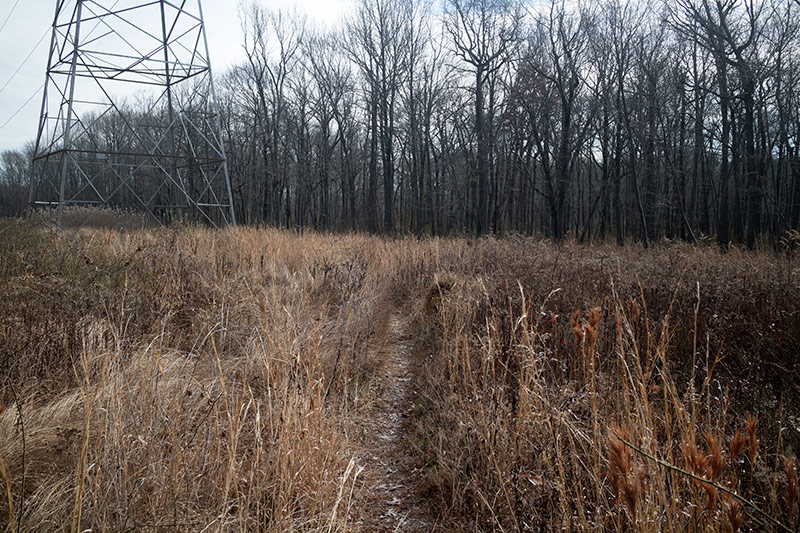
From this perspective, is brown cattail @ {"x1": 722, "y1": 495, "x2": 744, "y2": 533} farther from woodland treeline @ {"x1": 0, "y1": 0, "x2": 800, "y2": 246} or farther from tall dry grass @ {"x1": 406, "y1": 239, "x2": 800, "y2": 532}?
woodland treeline @ {"x1": 0, "y1": 0, "x2": 800, "y2": 246}

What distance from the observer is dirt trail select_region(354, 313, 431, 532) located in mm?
2234

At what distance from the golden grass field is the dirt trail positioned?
0.03 metres

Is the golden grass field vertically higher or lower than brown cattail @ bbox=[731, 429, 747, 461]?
lower

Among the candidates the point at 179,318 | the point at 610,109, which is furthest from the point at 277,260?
the point at 610,109

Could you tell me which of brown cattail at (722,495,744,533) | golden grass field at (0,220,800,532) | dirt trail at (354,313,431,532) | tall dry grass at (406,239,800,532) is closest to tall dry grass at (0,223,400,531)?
golden grass field at (0,220,800,532)

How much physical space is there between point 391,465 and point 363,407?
1.36 ft

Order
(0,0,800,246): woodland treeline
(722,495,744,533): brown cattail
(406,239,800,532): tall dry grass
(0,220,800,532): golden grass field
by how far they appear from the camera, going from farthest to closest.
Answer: (0,0,800,246): woodland treeline, (0,220,800,532): golden grass field, (406,239,800,532): tall dry grass, (722,495,744,533): brown cattail

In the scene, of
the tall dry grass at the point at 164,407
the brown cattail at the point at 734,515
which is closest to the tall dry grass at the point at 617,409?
Result: the brown cattail at the point at 734,515

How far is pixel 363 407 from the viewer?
296cm

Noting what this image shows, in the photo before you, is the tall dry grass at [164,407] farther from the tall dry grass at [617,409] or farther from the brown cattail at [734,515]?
the brown cattail at [734,515]

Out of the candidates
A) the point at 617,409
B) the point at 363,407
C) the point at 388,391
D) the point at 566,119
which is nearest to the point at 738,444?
the point at 617,409

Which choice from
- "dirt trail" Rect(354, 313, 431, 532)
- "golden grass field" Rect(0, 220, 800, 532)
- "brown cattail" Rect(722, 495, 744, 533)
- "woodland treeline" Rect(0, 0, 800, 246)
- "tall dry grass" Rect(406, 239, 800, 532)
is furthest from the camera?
"woodland treeline" Rect(0, 0, 800, 246)

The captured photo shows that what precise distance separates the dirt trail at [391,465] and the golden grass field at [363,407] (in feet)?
0.10

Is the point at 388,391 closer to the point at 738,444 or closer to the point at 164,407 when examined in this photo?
the point at 164,407
